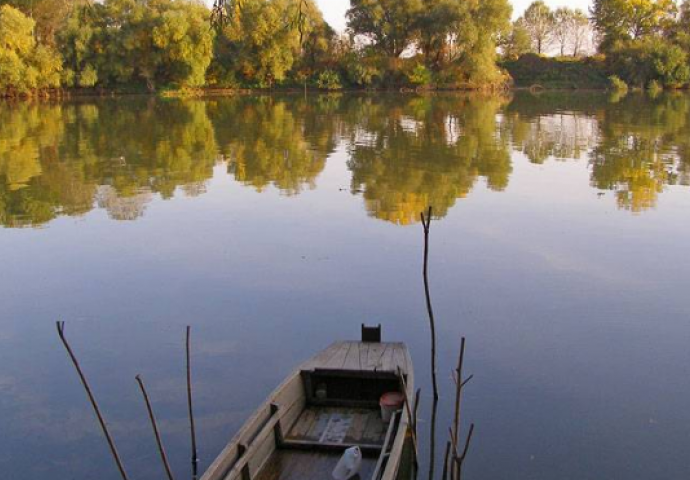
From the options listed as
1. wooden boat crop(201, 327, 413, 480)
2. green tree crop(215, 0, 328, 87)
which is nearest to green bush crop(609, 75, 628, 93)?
green tree crop(215, 0, 328, 87)

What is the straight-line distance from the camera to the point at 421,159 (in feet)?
69.6

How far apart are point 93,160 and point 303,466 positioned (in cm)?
1880

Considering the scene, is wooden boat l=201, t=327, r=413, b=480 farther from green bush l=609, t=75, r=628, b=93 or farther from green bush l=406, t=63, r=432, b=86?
green bush l=609, t=75, r=628, b=93

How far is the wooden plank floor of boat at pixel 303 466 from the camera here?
542cm

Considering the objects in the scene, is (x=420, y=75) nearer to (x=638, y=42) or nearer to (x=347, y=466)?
(x=638, y=42)

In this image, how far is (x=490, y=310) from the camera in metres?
9.27

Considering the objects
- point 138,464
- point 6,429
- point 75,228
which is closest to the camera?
point 138,464

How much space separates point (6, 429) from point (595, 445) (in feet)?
17.4

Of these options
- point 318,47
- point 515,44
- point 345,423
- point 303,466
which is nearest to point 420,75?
point 318,47

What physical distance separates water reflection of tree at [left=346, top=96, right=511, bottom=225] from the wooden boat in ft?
23.9

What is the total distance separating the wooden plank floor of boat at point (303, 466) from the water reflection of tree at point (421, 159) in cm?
828

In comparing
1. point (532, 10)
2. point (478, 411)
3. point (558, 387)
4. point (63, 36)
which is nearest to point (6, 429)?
point (478, 411)

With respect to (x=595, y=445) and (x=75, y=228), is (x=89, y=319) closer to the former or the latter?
(x=75, y=228)

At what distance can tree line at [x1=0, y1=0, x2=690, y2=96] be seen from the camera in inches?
2066
